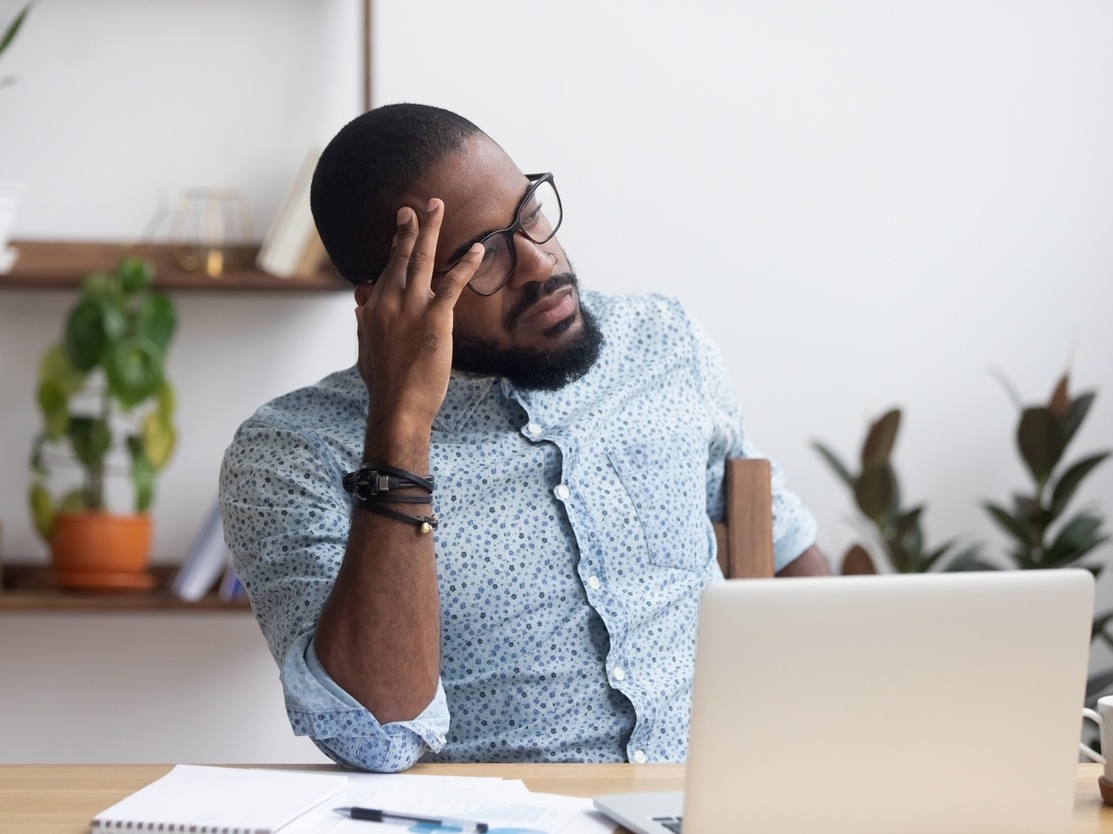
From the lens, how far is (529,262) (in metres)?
1.40

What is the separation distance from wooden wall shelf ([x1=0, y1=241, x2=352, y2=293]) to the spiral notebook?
150cm

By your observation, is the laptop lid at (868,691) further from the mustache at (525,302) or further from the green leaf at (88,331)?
the green leaf at (88,331)

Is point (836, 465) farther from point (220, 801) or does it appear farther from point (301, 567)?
point (220, 801)

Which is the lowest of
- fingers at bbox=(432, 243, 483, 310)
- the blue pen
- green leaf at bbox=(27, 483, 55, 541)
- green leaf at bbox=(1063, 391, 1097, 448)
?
green leaf at bbox=(27, 483, 55, 541)

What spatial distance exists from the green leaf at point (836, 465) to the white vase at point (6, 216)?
1558 mm

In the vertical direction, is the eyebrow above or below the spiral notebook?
above

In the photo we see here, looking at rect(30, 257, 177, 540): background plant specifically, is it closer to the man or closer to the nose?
the man

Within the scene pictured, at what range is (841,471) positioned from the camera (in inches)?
94.1

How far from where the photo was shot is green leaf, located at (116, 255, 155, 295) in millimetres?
2332

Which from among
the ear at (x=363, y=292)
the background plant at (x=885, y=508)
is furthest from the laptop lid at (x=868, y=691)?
the background plant at (x=885, y=508)

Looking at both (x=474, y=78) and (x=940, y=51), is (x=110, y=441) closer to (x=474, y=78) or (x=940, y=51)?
(x=474, y=78)

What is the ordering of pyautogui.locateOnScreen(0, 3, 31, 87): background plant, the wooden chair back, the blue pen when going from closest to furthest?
the blue pen
the wooden chair back
pyautogui.locateOnScreen(0, 3, 31, 87): background plant

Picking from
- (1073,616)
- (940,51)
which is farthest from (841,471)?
(1073,616)

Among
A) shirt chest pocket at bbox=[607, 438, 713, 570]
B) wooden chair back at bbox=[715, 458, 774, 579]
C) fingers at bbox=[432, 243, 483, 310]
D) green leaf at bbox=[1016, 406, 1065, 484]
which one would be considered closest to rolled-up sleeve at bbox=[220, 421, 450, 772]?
fingers at bbox=[432, 243, 483, 310]
